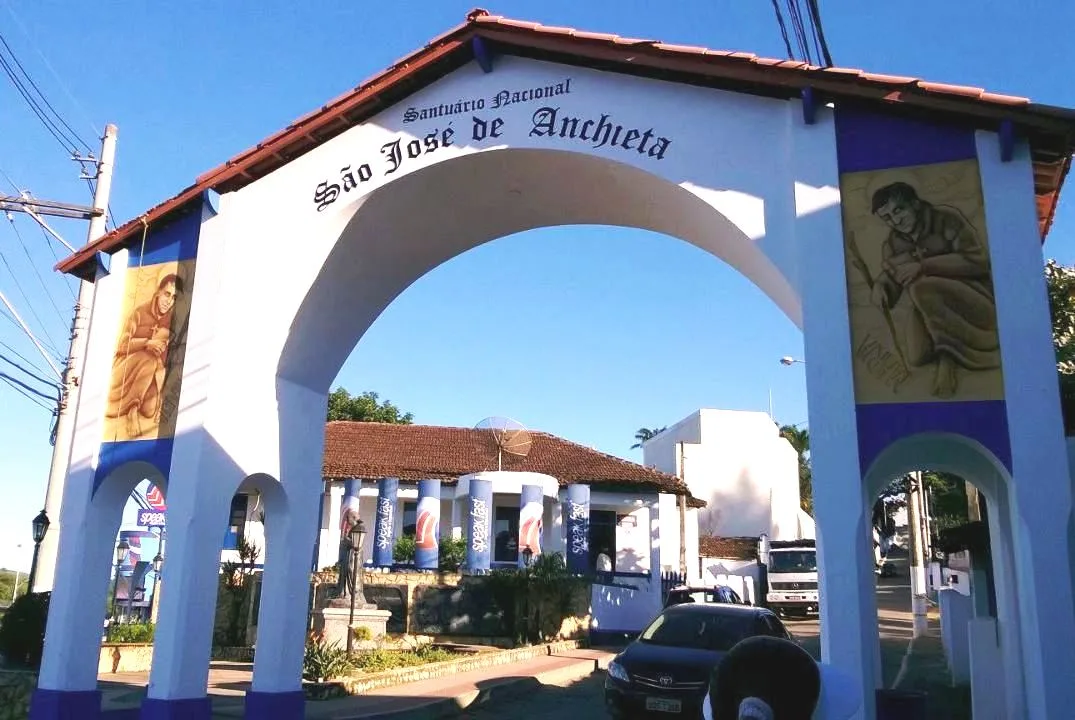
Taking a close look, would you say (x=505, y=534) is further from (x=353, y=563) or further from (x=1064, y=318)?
(x=1064, y=318)

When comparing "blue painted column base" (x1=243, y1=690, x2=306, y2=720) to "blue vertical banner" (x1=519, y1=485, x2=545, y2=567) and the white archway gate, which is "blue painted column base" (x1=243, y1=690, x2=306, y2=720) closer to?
the white archway gate

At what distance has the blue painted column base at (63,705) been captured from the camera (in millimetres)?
9797

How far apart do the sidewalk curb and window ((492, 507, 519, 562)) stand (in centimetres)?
1160

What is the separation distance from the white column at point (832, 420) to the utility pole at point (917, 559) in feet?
65.3

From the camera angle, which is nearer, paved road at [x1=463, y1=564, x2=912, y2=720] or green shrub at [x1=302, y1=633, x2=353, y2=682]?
paved road at [x1=463, y1=564, x2=912, y2=720]

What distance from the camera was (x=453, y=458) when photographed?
29.2 m

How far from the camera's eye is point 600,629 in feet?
74.8

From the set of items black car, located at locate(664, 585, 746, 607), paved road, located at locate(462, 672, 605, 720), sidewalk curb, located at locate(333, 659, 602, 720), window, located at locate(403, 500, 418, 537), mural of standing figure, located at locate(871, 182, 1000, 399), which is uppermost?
mural of standing figure, located at locate(871, 182, 1000, 399)

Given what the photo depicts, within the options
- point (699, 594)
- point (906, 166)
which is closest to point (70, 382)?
point (699, 594)

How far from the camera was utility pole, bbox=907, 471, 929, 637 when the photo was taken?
26172mm

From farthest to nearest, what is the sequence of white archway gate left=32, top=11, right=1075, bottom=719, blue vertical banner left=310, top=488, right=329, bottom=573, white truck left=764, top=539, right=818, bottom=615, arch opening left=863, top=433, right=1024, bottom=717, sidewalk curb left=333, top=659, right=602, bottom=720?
white truck left=764, top=539, right=818, bottom=615
sidewalk curb left=333, top=659, right=602, bottom=720
blue vertical banner left=310, top=488, right=329, bottom=573
arch opening left=863, top=433, right=1024, bottom=717
white archway gate left=32, top=11, right=1075, bottom=719

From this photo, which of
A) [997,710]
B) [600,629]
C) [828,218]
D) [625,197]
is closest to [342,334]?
[625,197]

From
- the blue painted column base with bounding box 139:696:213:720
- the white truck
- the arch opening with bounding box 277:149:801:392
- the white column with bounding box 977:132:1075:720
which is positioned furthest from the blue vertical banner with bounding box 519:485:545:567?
the white column with bounding box 977:132:1075:720

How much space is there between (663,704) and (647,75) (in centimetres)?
658
